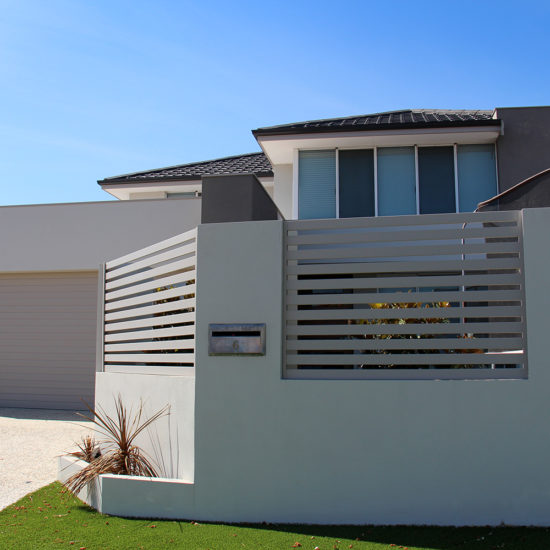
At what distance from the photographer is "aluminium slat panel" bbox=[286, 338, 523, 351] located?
5691 mm

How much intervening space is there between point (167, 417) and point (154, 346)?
34.8 inches

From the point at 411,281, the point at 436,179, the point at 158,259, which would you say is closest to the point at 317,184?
the point at 436,179

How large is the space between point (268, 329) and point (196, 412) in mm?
1098

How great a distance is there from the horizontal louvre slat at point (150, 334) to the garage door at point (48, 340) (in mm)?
6283

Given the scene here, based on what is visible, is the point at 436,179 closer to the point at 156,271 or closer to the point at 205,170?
the point at 205,170

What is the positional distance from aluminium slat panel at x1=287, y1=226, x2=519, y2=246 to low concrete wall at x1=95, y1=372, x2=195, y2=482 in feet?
6.26

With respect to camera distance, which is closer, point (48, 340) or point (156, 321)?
point (156, 321)

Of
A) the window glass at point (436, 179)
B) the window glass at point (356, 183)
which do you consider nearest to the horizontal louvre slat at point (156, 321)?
the window glass at point (356, 183)

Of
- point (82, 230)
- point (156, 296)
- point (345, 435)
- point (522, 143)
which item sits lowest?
point (345, 435)

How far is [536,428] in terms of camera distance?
545 cm

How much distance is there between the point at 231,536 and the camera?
18.2ft

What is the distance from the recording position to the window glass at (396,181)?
43.5 ft

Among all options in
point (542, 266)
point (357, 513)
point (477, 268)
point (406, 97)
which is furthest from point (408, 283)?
point (406, 97)

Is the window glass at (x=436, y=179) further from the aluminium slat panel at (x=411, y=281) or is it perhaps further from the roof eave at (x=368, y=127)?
the aluminium slat panel at (x=411, y=281)
